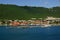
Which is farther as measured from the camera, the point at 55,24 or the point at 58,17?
the point at 58,17

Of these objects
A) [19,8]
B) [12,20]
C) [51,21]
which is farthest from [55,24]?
[19,8]

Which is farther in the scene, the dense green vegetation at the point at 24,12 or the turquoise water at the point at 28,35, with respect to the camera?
the dense green vegetation at the point at 24,12

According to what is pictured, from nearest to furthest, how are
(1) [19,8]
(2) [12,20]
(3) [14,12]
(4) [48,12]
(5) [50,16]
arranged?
(2) [12,20]
(5) [50,16]
(4) [48,12]
(3) [14,12]
(1) [19,8]

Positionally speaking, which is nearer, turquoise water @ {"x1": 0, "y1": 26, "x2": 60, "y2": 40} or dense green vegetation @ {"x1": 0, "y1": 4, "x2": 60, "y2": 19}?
turquoise water @ {"x1": 0, "y1": 26, "x2": 60, "y2": 40}

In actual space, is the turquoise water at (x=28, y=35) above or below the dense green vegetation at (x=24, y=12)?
below

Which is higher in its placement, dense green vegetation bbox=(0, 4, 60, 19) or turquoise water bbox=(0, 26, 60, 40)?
dense green vegetation bbox=(0, 4, 60, 19)

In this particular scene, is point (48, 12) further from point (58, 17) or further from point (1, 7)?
point (1, 7)

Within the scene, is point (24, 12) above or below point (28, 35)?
above

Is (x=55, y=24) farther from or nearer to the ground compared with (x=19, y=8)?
nearer to the ground
